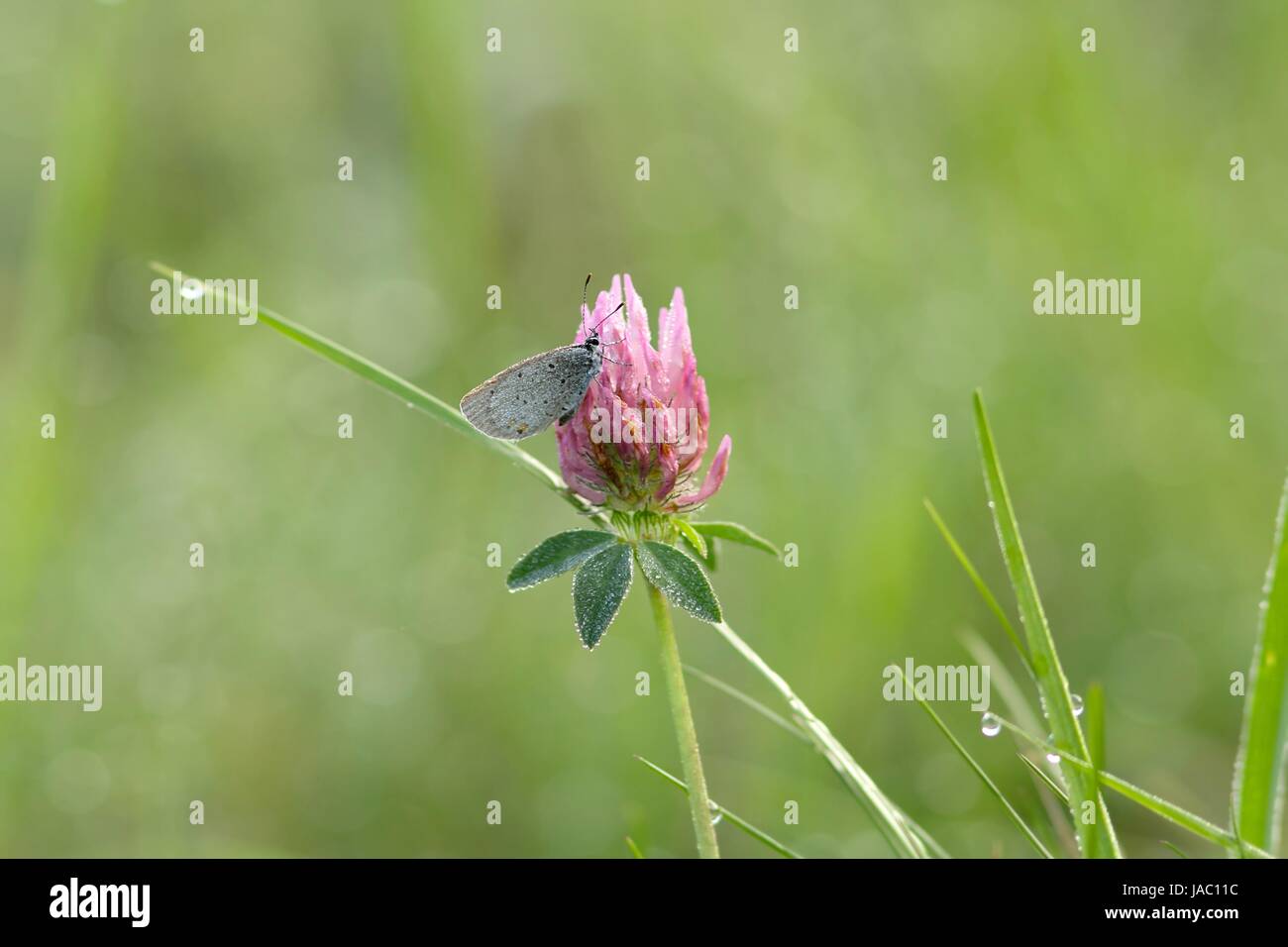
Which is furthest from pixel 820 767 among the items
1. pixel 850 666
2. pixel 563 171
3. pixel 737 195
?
pixel 563 171
